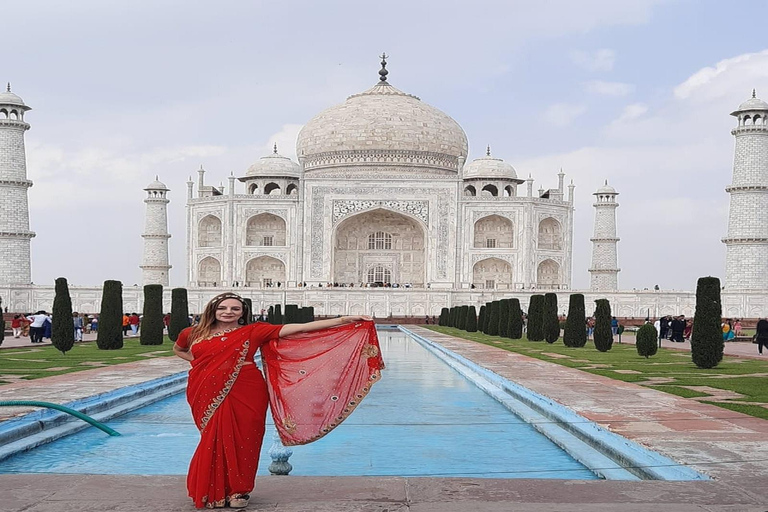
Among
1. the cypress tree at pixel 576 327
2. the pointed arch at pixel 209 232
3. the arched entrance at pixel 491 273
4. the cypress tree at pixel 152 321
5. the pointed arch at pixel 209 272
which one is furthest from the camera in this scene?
the pointed arch at pixel 209 232

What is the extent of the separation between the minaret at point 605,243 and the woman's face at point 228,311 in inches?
1135

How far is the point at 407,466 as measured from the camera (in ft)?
13.5

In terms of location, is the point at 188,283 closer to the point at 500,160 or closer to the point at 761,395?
the point at 500,160

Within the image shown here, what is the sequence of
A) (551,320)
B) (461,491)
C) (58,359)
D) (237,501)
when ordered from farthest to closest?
(551,320) < (58,359) < (461,491) < (237,501)

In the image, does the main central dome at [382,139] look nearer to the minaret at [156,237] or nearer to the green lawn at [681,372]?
the minaret at [156,237]

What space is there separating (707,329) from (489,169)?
2440cm

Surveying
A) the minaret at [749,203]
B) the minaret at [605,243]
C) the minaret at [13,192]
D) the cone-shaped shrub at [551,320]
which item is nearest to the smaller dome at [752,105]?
the minaret at [749,203]

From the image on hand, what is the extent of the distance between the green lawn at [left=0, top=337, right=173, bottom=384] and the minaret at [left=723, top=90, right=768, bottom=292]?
678 inches

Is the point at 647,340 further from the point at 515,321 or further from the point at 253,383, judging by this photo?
the point at 253,383

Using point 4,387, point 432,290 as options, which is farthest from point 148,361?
point 432,290

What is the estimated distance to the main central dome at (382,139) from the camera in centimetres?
3161

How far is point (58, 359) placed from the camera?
9.76 metres

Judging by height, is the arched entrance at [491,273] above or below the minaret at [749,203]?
below

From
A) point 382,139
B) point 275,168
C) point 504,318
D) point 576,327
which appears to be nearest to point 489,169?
point 382,139
